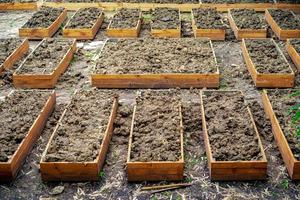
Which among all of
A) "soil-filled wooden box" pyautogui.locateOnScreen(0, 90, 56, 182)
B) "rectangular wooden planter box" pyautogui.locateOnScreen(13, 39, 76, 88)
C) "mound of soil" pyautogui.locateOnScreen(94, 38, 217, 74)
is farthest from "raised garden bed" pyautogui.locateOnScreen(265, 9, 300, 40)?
"soil-filled wooden box" pyautogui.locateOnScreen(0, 90, 56, 182)

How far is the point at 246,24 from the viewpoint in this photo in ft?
30.1

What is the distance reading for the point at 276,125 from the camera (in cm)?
588

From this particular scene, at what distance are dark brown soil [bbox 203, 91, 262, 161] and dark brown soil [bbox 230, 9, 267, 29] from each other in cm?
287

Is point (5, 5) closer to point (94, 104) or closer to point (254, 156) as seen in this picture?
point (94, 104)

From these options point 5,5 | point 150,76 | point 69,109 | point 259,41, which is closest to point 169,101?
point 150,76

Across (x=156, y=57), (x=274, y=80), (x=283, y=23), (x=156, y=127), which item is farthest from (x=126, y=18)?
(x=156, y=127)

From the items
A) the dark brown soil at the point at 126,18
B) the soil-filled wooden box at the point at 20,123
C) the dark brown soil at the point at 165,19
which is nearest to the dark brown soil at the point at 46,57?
the soil-filled wooden box at the point at 20,123

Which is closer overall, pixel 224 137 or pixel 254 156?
pixel 254 156

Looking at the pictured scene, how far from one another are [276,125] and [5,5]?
7.73 metres

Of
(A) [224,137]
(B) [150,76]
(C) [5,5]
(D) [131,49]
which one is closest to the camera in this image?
(A) [224,137]

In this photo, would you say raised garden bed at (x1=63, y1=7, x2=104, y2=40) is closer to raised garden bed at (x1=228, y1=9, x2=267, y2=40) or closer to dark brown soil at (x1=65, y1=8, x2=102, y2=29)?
dark brown soil at (x1=65, y1=8, x2=102, y2=29)

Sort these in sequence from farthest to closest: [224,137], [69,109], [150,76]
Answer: [150,76] → [69,109] → [224,137]

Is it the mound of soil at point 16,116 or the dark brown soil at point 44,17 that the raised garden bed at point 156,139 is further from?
the dark brown soil at point 44,17

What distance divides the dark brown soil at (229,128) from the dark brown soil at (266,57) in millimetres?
984
